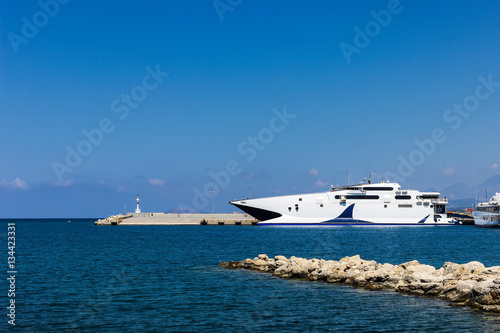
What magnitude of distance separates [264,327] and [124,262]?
21.3 meters

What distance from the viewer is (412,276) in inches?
899

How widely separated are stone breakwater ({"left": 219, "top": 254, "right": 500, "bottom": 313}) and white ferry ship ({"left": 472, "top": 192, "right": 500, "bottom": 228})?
74.4 m

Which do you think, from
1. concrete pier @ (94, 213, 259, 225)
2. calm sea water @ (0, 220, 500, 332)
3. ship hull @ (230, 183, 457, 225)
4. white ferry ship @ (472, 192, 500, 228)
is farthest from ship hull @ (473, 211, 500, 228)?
calm sea water @ (0, 220, 500, 332)

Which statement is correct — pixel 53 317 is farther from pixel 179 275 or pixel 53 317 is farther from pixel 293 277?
pixel 293 277

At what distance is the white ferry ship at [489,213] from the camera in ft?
301

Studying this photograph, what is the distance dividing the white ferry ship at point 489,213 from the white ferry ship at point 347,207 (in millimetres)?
11198

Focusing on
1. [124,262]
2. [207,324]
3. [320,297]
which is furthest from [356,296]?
[124,262]

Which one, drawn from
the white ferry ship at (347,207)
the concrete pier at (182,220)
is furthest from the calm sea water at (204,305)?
the concrete pier at (182,220)

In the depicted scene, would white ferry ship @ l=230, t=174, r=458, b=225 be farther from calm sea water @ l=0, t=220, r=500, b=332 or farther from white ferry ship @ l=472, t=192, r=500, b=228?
calm sea water @ l=0, t=220, r=500, b=332

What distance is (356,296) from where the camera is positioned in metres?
21.4

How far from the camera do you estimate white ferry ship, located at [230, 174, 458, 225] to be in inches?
3561

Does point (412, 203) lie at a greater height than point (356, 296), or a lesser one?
greater

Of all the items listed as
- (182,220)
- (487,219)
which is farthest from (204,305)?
(182,220)

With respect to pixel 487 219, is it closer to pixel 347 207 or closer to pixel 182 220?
pixel 347 207
